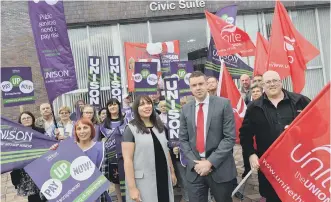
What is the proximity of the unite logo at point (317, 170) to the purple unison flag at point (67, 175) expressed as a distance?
1.86 m

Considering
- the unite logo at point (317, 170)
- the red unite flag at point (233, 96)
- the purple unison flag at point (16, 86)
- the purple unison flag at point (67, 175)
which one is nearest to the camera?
the unite logo at point (317, 170)

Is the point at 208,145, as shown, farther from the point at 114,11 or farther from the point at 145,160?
the point at 114,11

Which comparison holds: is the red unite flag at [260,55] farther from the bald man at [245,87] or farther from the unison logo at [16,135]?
the unison logo at [16,135]

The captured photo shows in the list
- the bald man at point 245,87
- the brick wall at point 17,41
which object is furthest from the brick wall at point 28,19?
the bald man at point 245,87

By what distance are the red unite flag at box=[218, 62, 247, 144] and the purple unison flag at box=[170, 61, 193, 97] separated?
0.63 metres

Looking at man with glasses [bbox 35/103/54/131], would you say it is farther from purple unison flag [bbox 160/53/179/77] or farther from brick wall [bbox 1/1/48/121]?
brick wall [bbox 1/1/48/121]

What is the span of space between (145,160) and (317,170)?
160cm

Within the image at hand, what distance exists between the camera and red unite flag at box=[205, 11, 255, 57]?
6824mm

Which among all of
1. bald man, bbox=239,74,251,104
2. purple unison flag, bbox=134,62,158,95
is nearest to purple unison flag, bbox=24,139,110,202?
purple unison flag, bbox=134,62,158,95

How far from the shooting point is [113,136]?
4762 millimetres

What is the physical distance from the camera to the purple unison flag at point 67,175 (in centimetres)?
315

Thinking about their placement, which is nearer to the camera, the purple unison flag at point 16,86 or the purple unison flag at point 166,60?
the purple unison flag at point 16,86

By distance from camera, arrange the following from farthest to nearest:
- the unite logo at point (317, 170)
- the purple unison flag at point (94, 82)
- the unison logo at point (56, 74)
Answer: the purple unison flag at point (94, 82) → the unison logo at point (56, 74) → the unite logo at point (317, 170)

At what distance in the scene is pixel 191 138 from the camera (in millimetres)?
3559
